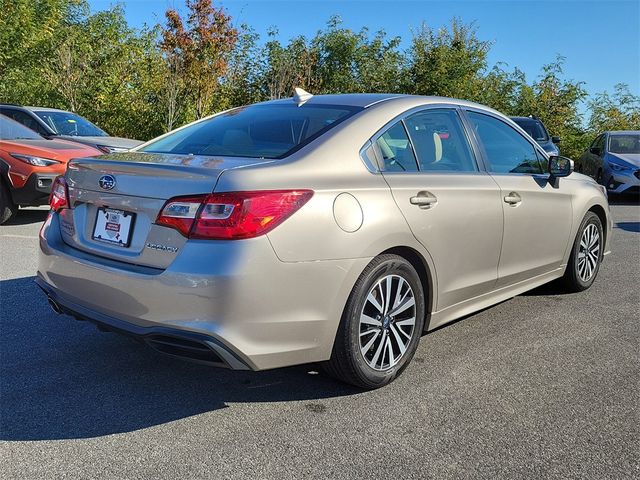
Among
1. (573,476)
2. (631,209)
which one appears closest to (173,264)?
(573,476)

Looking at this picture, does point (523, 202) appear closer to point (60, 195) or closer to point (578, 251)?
Result: point (578, 251)

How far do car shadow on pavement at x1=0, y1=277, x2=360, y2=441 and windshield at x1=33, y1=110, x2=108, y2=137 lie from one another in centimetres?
822

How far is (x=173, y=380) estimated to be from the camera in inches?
131

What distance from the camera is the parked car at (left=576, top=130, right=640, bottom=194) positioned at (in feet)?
43.1

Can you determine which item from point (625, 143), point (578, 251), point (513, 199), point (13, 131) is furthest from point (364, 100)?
point (625, 143)

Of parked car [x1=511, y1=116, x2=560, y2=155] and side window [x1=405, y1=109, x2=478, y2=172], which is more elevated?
parked car [x1=511, y1=116, x2=560, y2=155]

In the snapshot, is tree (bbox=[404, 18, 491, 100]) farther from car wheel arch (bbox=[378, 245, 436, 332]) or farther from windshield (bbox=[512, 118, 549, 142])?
car wheel arch (bbox=[378, 245, 436, 332])

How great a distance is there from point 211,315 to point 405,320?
1.18m

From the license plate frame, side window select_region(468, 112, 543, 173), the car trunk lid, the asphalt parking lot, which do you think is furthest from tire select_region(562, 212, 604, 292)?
the license plate frame

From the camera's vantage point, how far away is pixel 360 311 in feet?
10.0

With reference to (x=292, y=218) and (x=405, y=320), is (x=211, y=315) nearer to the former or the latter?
(x=292, y=218)

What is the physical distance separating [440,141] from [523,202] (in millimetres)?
825

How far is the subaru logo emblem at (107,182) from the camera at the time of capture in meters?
2.99

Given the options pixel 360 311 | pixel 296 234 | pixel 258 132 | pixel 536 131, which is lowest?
pixel 360 311
